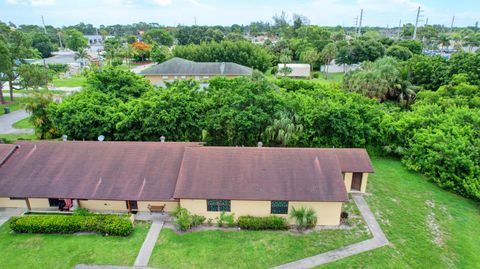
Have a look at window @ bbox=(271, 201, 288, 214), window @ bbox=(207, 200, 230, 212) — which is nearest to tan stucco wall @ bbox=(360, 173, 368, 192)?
window @ bbox=(271, 201, 288, 214)

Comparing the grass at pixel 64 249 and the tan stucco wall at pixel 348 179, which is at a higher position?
the tan stucco wall at pixel 348 179

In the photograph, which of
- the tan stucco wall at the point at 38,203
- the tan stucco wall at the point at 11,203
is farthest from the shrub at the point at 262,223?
the tan stucco wall at the point at 11,203

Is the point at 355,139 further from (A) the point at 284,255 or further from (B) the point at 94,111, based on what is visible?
(B) the point at 94,111

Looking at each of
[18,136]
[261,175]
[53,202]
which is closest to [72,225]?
[53,202]

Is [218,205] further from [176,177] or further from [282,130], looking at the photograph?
[282,130]

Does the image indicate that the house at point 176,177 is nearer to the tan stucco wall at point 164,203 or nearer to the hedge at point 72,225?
the tan stucco wall at point 164,203

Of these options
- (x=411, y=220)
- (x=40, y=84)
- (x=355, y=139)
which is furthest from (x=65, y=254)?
(x=40, y=84)
